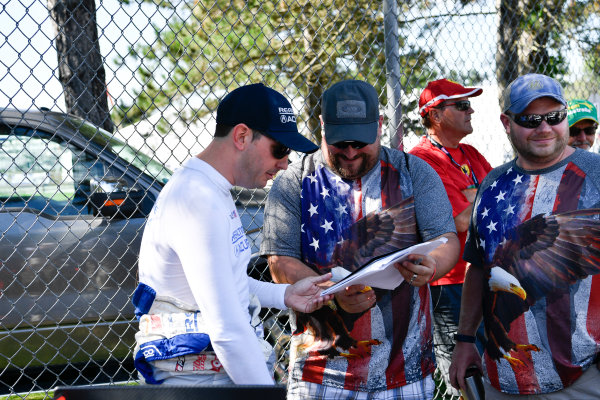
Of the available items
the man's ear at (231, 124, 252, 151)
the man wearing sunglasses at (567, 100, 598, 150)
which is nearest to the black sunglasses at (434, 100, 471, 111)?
the man wearing sunglasses at (567, 100, 598, 150)

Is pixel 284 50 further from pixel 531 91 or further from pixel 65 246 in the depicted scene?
pixel 531 91

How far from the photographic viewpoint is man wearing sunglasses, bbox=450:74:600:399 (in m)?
2.48

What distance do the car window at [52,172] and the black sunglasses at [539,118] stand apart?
2.62 meters

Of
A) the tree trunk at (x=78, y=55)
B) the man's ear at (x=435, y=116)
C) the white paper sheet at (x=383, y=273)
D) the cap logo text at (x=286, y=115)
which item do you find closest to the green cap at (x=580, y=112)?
the man's ear at (x=435, y=116)

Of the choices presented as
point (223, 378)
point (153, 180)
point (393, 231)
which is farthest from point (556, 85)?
point (153, 180)

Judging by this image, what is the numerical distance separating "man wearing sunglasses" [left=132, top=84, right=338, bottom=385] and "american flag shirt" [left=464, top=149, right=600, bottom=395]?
3.10ft

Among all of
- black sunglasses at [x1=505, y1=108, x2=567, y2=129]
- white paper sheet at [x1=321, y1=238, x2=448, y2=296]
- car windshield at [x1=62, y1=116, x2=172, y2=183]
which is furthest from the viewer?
car windshield at [x1=62, y1=116, x2=172, y2=183]

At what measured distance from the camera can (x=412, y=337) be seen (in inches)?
107

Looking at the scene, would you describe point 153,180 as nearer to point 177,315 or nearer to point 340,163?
point 340,163

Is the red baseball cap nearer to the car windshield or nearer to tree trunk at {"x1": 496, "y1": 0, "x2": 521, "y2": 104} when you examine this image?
tree trunk at {"x1": 496, "y1": 0, "x2": 521, "y2": 104}

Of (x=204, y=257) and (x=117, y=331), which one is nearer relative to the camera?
(x=204, y=257)

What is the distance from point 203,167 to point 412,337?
124 centimetres

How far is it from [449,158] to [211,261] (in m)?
2.41

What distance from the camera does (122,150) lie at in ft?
14.6
